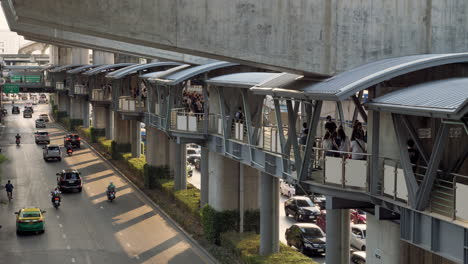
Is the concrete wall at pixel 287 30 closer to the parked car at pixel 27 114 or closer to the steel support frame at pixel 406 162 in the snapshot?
the steel support frame at pixel 406 162

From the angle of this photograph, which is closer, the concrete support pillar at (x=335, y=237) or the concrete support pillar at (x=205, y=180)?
the concrete support pillar at (x=335, y=237)

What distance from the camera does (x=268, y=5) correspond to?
72.5 ft

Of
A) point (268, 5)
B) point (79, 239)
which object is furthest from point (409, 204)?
point (79, 239)

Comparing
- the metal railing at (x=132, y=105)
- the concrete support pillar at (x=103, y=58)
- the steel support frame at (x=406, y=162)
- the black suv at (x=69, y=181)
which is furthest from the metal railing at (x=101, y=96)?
the steel support frame at (x=406, y=162)

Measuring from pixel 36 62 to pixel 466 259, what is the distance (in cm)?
16075

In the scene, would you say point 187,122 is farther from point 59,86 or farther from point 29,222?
point 59,86

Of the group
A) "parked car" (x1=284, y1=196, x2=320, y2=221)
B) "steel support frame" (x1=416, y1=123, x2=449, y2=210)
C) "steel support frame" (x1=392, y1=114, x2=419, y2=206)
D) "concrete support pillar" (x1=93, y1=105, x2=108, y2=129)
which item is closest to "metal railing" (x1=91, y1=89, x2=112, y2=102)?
"concrete support pillar" (x1=93, y1=105, x2=108, y2=129)

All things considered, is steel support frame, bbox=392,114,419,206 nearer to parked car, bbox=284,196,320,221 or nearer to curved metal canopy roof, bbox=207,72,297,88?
curved metal canopy roof, bbox=207,72,297,88

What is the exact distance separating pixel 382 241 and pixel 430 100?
509cm

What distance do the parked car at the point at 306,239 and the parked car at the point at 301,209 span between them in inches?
254

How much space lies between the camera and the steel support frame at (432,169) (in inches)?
597

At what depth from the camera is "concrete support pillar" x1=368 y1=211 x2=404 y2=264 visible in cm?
1890

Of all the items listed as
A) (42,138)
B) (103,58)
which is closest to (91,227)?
(42,138)

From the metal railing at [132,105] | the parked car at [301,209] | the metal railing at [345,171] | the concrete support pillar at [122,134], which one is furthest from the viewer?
the concrete support pillar at [122,134]
